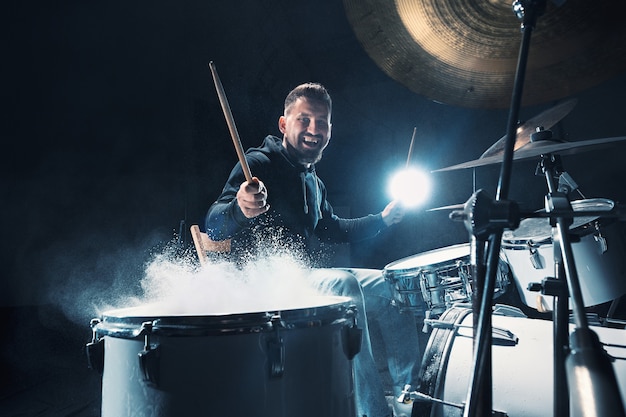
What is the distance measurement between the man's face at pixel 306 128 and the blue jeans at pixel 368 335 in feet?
2.39

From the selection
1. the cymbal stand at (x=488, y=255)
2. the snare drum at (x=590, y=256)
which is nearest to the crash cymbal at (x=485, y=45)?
the cymbal stand at (x=488, y=255)

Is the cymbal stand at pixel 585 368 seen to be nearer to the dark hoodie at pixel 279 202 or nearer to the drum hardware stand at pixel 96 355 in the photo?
the drum hardware stand at pixel 96 355

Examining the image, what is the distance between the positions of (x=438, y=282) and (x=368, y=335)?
1.31 feet

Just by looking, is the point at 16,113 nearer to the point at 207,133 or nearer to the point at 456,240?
the point at 207,133

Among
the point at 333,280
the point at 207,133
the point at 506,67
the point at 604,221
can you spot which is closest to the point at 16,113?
the point at 207,133

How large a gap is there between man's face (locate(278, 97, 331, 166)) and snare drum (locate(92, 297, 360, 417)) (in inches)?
52.1

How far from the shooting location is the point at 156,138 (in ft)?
11.3

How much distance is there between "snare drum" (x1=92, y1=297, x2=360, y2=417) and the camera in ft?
3.54

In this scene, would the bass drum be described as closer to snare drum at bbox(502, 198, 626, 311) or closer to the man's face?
snare drum at bbox(502, 198, 626, 311)

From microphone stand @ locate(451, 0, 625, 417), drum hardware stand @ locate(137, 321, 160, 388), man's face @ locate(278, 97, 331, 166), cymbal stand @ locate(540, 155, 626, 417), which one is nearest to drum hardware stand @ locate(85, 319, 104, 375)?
drum hardware stand @ locate(137, 321, 160, 388)

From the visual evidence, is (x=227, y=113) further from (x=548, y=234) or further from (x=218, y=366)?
(x=548, y=234)

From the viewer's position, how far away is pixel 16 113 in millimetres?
2879

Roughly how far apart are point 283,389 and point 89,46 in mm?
3194

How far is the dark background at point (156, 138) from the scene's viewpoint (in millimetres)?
2967
